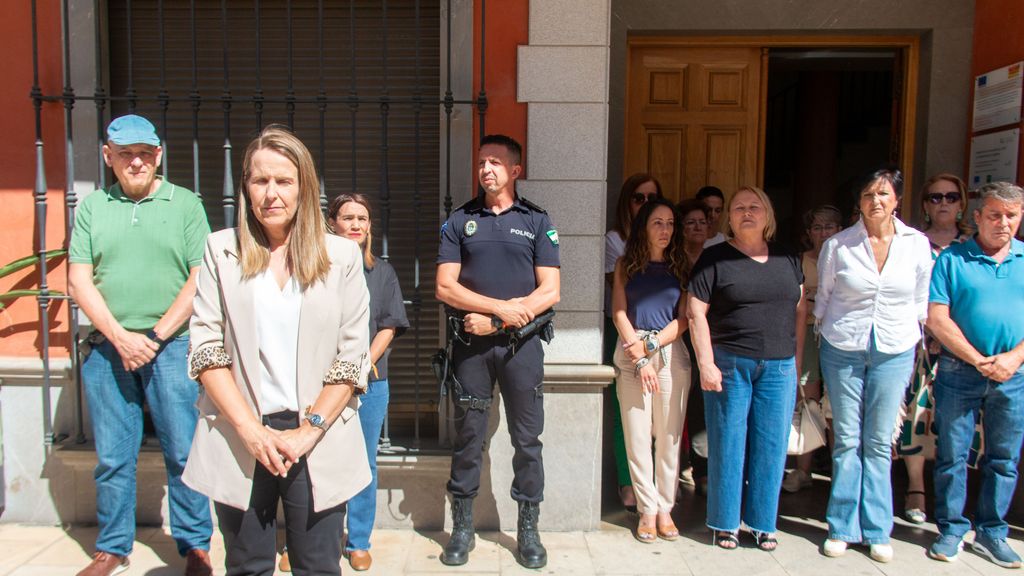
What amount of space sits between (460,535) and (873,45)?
442 centimetres

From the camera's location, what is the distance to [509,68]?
13.5 feet

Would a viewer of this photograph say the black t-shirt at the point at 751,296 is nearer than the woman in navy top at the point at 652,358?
Yes

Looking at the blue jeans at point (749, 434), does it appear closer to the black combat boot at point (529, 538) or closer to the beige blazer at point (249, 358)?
the black combat boot at point (529, 538)

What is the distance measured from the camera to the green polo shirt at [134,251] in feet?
11.5

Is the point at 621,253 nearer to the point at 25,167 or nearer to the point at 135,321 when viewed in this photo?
the point at 135,321

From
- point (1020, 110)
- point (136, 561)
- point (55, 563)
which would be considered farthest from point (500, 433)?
point (1020, 110)

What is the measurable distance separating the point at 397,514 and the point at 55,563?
5.51ft

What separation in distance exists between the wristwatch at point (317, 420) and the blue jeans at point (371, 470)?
121 cm

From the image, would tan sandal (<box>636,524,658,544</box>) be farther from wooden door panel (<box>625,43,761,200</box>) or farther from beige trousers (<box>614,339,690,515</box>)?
wooden door panel (<box>625,43,761,200</box>)

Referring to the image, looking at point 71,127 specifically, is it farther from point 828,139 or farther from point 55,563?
point 828,139

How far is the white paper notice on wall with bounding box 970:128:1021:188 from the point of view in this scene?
14.9 feet

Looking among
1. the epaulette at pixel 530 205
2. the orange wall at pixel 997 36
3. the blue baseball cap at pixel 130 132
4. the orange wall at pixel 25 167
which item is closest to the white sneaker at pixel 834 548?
the epaulette at pixel 530 205

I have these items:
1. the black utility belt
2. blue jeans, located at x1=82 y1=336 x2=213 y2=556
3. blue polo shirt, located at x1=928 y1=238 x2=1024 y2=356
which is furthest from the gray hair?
blue jeans, located at x1=82 y1=336 x2=213 y2=556

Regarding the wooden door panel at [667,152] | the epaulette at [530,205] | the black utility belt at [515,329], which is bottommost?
the black utility belt at [515,329]
